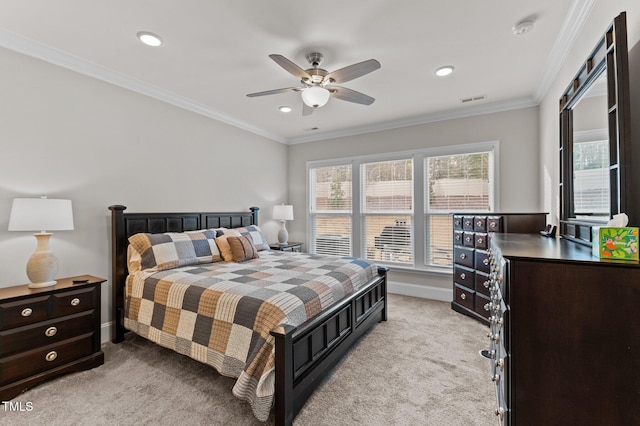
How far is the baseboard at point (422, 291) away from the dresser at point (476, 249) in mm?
415

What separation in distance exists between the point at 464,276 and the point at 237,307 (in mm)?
2832

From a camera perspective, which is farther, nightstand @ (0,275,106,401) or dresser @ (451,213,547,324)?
dresser @ (451,213,547,324)

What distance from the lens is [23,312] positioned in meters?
2.09

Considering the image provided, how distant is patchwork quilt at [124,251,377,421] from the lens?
175cm

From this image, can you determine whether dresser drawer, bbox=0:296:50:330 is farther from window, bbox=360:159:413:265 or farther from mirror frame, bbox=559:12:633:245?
window, bbox=360:159:413:265

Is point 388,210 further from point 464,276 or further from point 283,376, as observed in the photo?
point 283,376

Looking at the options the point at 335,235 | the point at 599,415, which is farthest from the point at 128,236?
the point at 599,415

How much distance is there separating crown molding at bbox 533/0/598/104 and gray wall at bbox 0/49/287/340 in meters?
3.94

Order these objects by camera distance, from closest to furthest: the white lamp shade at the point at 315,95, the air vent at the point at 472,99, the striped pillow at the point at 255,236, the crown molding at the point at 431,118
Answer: the white lamp shade at the point at 315,95 < the air vent at the point at 472,99 < the crown molding at the point at 431,118 < the striped pillow at the point at 255,236

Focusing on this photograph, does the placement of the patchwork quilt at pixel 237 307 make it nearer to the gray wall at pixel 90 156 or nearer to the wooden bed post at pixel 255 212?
the gray wall at pixel 90 156

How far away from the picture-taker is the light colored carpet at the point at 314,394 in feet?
5.98

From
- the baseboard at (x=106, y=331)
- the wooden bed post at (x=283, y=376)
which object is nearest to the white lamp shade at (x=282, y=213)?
the baseboard at (x=106, y=331)

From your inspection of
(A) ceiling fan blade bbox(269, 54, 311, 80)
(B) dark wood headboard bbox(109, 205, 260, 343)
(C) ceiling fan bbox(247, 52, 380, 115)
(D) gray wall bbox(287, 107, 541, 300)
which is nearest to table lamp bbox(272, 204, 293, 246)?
(D) gray wall bbox(287, 107, 541, 300)

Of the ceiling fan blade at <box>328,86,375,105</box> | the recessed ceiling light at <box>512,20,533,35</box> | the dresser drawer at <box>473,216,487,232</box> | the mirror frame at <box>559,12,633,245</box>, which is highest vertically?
the recessed ceiling light at <box>512,20,533,35</box>
